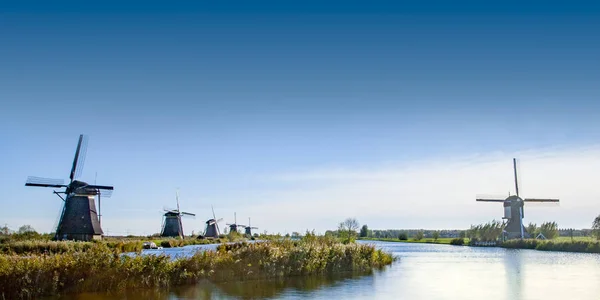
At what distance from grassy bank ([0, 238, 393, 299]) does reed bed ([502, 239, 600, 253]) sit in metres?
34.9

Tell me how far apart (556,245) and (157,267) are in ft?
168

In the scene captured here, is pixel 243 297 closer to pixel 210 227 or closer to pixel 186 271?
pixel 186 271

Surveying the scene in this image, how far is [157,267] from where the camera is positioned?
2138cm

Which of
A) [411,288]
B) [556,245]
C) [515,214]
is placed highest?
[515,214]

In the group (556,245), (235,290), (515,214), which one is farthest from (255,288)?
(515,214)

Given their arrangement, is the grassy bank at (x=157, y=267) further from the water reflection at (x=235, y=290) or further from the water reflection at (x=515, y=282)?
the water reflection at (x=515, y=282)

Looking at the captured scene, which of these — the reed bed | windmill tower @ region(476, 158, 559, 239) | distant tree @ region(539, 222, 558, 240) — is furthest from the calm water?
distant tree @ region(539, 222, 558, 240)

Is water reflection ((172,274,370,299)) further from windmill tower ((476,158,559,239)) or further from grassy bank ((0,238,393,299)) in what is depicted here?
windmill tower ((476,158,559,239))

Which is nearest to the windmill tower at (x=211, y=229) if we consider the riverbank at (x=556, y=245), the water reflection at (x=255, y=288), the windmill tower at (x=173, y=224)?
the windmill tower at (x=173, y=224)

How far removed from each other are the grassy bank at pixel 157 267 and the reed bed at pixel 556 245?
114ft

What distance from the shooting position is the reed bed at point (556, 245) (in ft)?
179

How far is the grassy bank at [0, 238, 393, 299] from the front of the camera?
61.4 feet

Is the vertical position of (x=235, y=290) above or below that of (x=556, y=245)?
below

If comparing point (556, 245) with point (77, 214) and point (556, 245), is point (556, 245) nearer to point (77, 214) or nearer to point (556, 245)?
point (556, 245)
